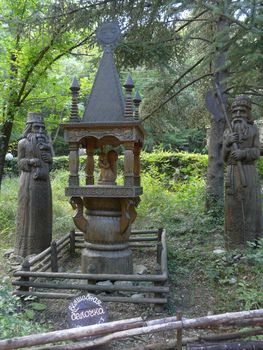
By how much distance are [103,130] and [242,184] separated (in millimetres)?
2837

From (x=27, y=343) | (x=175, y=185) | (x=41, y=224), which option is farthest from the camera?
(x=175, y=185)

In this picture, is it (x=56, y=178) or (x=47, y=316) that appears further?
(x=56, y=178)

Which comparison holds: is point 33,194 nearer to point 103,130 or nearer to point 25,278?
point 25,278

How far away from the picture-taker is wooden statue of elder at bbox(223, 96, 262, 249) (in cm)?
748

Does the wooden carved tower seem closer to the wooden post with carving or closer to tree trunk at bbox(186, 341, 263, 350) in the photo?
the wooden post with carving

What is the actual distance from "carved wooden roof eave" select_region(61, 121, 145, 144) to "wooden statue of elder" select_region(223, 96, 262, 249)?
210cm

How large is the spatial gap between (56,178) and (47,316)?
12.0 meters

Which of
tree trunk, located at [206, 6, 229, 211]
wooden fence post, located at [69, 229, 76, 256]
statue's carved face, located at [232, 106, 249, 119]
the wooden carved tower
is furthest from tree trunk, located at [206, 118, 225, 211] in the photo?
the wooden carved tower

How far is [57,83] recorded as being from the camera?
10992 mm

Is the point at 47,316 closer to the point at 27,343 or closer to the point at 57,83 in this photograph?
the point at 27,343

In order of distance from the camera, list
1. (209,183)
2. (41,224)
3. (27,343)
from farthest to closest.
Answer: (209,183) < (41,224) < (27,343)

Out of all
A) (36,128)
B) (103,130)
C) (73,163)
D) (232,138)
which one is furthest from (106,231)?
(232,138)

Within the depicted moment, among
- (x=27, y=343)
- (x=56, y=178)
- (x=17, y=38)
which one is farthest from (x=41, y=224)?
(x=56, y=178)

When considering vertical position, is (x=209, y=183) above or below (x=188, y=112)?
→ below
